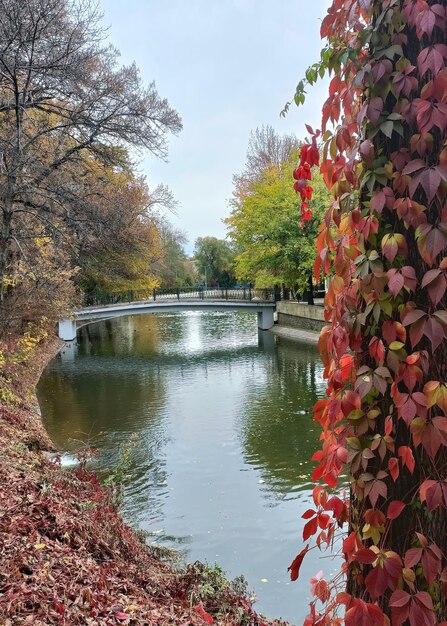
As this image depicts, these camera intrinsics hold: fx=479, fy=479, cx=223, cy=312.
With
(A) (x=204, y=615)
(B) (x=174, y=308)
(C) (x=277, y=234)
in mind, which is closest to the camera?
(A) (x=204, y=615)

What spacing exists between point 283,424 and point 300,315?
56.9 feet

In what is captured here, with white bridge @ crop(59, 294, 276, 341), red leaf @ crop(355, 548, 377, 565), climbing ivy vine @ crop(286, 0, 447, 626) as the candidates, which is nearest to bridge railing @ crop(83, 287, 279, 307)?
white bridge @ crop(59, 294, 276, 341)

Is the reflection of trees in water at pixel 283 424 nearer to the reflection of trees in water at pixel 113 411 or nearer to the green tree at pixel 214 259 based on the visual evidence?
the reflection of trees in water at pixel 113 411

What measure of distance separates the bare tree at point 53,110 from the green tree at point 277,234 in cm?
1464

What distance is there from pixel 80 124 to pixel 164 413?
8.79 metres

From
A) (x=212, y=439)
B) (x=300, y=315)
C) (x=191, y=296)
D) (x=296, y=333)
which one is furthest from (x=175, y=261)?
(x=212, y=439)

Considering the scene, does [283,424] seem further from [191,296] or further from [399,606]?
[191,296]

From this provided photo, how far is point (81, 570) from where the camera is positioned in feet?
13.8

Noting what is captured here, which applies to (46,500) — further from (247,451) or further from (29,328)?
(29,328)

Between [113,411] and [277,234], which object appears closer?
[113,411]

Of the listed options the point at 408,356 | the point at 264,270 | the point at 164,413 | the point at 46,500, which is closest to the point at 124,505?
the point at 46,500

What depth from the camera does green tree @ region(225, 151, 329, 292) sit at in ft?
86.1

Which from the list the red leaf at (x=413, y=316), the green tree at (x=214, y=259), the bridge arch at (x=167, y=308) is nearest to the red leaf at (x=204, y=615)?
the red leaf at (x=413, y=316)

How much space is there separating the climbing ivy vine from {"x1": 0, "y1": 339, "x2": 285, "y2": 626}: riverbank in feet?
9.00
